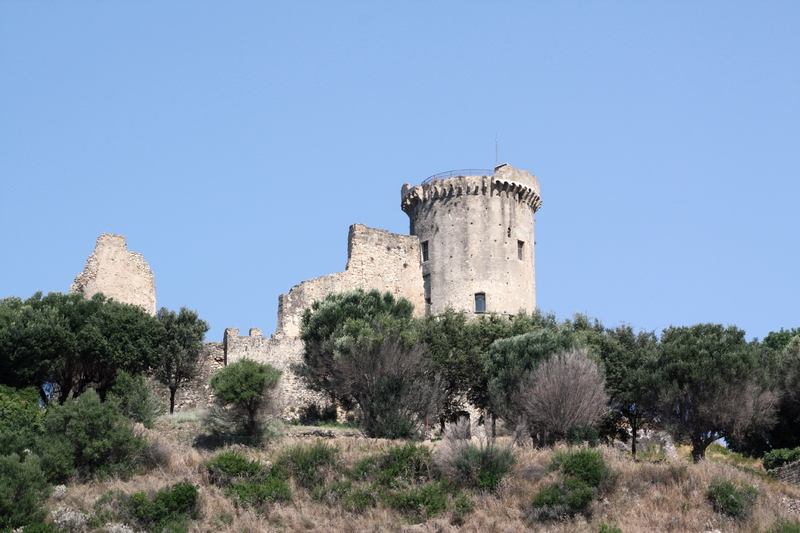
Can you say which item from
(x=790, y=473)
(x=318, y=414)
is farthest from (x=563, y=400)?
(x=318, y=414)

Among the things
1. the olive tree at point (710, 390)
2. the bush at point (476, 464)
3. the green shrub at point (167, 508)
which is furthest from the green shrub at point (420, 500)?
the olive tree at point (710, 390)

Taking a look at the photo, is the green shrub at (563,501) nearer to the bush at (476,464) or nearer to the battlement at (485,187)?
the bush at (476,464)

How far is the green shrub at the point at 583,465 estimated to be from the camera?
27547mm

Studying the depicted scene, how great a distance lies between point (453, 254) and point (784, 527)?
2352cm

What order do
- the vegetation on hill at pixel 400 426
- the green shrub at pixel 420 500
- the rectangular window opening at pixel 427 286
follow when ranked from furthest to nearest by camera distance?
1. the rectangular window opening at pixel 427 286
2. the green shrub at pixel 420 500
3. the vegetation on hill at pixel 400 426

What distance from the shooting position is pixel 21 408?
30.9 meters

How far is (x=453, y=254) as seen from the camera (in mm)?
47094

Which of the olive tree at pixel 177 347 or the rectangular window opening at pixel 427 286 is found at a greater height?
the rectangular window opening at pixel 427 286

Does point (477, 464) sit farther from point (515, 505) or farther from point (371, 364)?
point (371, 364)

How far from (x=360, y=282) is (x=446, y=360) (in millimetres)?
9518

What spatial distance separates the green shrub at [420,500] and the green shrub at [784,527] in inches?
308

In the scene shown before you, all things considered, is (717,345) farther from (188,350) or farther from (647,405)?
(188,350)

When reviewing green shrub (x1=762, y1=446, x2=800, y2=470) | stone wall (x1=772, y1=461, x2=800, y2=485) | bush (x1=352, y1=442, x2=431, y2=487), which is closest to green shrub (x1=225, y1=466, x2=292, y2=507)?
bush (x1=352, y1=442, x2=431, y2=487)

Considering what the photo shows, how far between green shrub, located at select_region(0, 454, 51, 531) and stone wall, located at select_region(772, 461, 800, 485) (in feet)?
67.4
